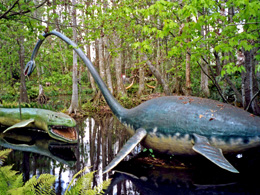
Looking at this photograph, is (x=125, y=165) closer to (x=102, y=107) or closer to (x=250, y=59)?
(x=250, y=59)

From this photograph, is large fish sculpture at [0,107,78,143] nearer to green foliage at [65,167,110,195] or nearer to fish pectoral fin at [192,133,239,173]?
green foliage at [65,167,110,195]

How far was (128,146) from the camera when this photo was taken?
3805mm

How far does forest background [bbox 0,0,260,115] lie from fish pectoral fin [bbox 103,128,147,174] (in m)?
1.89

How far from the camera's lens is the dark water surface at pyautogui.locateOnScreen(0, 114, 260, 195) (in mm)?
3277

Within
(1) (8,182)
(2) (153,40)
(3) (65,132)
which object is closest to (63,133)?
(3) (65,132)

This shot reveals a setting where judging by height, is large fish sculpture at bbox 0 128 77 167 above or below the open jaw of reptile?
below

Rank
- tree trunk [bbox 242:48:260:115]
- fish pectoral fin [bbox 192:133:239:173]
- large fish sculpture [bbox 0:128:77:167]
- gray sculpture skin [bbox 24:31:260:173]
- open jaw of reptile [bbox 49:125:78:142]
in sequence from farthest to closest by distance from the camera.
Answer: open jaw of reptile [bbox 49:125:78:142] → tree trunk [bbox 242:48:260:115] → large fish sculpture [bbox 0:128:77:167] → gray sculpture skin [bbox 24:31:260:173] → fish pectoral fin [bbox 192:133:239:173]

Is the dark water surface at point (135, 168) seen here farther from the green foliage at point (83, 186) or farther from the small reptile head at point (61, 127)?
the green foliage at point (83, 186)

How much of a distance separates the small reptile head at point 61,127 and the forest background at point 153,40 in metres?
2.15

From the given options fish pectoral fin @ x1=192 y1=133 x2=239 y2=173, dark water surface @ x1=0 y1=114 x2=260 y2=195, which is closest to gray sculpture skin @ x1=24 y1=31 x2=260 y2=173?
fish pectoral fin @ x1=192 y1=133 x2=239 y2=173

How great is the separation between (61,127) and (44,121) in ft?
2.40

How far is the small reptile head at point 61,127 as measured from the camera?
5707 millimetres

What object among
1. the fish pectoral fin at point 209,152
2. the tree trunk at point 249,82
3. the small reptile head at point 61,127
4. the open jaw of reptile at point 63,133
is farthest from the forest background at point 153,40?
the open jaw of reptile at point 63,133

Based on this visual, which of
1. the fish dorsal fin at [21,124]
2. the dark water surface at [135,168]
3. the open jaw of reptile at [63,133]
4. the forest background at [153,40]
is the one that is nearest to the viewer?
the dark water surface at [135,168]
